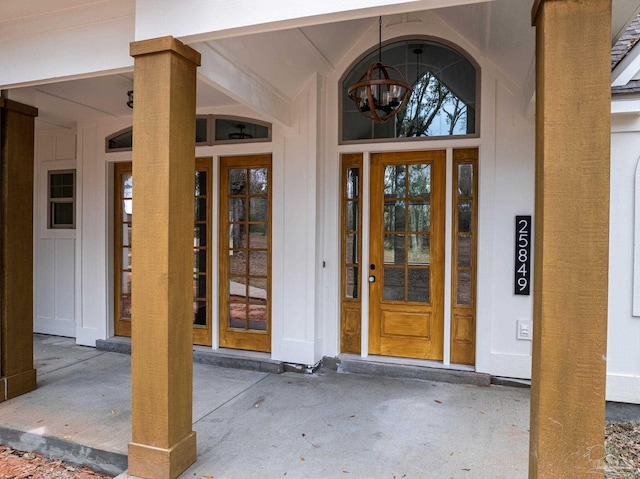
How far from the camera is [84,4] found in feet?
9.34

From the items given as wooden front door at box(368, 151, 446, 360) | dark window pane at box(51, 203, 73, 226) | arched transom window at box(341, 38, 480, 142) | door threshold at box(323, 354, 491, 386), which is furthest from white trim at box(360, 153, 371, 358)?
dark window pane at box(51, 203, 73, 226)

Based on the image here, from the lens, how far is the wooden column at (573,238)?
174 cm

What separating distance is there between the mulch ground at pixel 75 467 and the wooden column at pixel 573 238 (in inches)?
49.2

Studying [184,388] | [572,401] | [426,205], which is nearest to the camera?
[572,401]

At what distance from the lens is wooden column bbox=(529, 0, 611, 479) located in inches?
68.4

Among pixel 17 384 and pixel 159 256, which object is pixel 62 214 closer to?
pixel 17 384

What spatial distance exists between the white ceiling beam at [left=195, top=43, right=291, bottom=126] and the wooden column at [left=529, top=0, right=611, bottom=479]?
6.51 ft

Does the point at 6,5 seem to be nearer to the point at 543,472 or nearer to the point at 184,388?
the point at 184,388

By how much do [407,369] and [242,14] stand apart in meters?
3.21

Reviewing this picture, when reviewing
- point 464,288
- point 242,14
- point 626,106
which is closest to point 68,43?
point 242,14

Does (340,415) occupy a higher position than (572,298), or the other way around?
(572,298)

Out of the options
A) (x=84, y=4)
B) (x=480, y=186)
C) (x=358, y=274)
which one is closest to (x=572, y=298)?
(x=480, y=186)

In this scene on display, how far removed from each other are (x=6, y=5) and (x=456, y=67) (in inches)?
139

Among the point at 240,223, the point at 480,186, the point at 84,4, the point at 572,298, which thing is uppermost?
the point at 84,4
